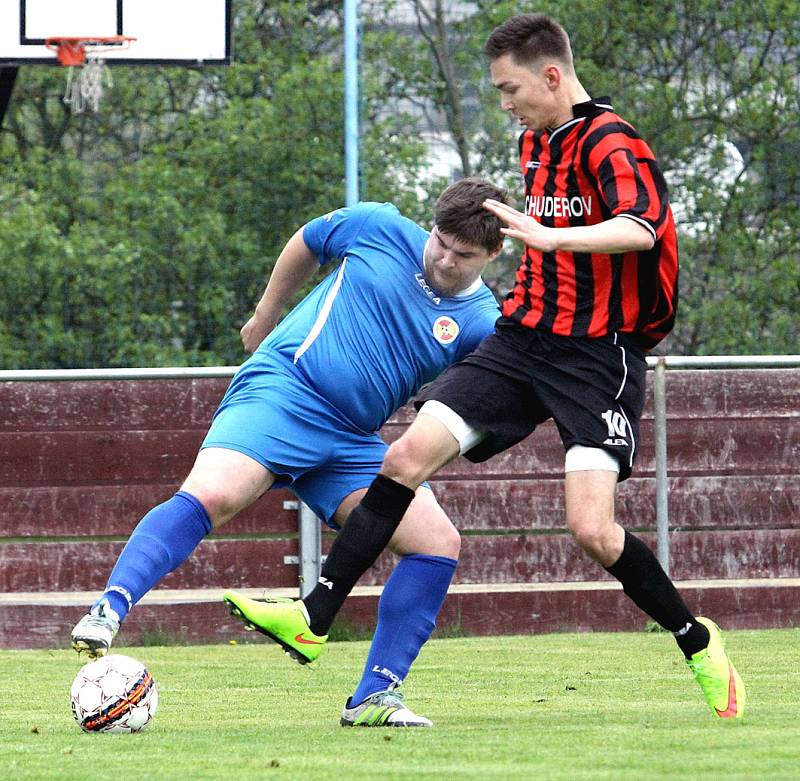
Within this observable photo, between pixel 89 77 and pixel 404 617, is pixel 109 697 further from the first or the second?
pixel 89 77

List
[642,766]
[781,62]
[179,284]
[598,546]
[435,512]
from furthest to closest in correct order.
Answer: [781,62], [179,284], [435,512], [598,546], [642,766]

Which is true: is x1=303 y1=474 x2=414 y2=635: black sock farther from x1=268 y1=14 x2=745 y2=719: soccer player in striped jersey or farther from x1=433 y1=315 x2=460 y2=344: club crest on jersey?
x1=433 y1=315 x2=460 y2=344: club crest on jersey

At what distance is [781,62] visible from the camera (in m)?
12.7

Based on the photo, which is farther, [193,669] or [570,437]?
[193,669]

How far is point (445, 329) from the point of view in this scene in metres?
4.75

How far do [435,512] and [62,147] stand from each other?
1053cm

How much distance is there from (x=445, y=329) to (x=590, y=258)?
507 mm

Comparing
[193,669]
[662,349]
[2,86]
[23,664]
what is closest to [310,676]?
[193,669]

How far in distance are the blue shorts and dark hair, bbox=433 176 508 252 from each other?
639 mm

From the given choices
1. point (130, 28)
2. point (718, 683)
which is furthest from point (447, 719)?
point (130, 28)

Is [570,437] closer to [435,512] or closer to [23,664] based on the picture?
[435,512]

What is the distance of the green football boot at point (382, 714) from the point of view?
440 centimetres

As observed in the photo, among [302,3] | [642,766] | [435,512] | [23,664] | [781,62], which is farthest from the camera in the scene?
[302,3]

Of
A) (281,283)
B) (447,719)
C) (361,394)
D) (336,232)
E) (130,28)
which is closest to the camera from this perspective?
(447,719)
